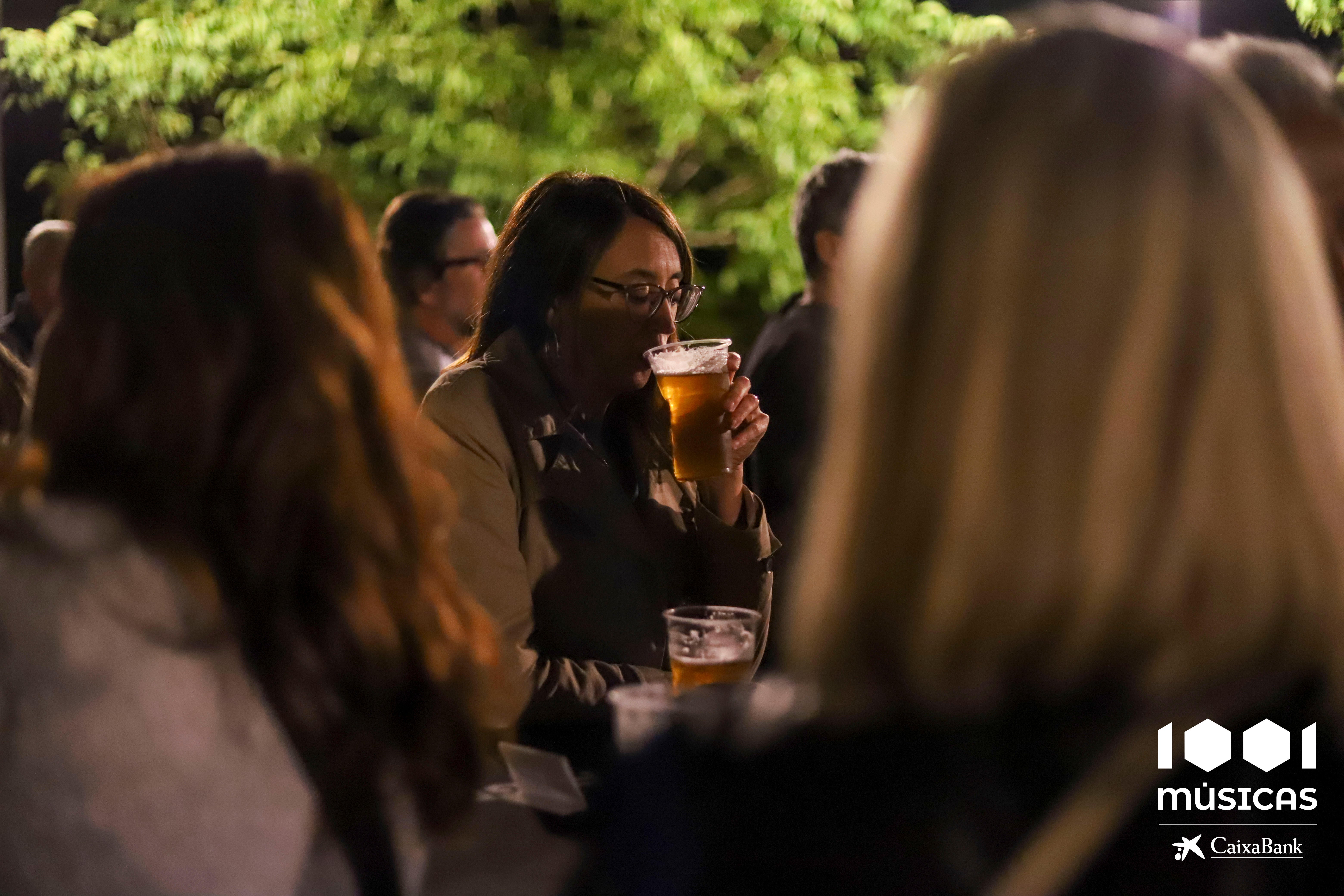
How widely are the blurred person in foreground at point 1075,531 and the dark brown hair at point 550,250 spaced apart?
157 cm

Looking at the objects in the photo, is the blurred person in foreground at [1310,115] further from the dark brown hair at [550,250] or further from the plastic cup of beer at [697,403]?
the dark brown hair at [550,250]

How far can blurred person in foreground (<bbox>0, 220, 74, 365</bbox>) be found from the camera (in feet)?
16.6

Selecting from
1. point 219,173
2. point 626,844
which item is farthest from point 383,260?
point 626,844

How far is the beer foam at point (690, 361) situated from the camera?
237 cm

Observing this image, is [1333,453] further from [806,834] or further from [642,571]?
[642,571]

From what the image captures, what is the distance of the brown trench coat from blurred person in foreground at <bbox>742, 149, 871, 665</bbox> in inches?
48.7

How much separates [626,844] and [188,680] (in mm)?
559

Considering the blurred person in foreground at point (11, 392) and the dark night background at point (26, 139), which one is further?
the dark night background at point (26, 139)

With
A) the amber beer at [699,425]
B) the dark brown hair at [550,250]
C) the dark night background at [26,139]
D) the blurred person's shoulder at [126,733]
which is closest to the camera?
the blurred person's shoulder at [126,733]

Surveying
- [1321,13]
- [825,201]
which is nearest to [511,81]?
[825,201]

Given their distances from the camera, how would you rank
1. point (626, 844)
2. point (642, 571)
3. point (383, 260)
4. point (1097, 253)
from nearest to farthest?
point (1097, 253), point (626, 844), point (642, 571), point (383, 260)

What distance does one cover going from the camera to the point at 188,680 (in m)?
1.42

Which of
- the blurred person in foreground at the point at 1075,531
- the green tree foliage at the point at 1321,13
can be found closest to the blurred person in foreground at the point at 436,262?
the green tree foliage at the point at 1321,13

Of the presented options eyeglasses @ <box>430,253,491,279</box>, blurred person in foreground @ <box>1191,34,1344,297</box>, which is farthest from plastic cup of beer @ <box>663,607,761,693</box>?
eyeglasses @ <box>430,253,491,279</box>
